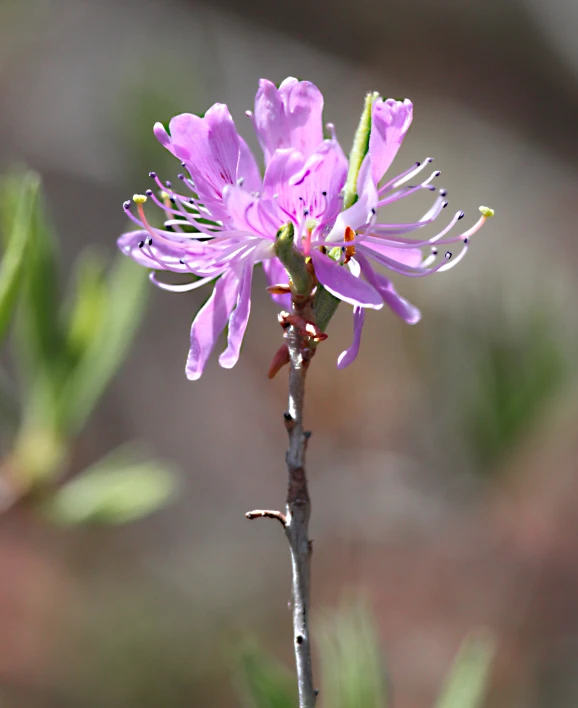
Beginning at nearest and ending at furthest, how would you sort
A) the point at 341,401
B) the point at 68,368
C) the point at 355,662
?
the point at 355,662, the point at 68,368, the point at 341,401

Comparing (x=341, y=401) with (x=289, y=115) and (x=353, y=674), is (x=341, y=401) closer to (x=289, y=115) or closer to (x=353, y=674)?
(x=353, y=674)

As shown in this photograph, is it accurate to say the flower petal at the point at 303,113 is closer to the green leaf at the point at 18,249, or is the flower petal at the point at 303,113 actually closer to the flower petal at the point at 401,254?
the flower petal at the point at 401,254

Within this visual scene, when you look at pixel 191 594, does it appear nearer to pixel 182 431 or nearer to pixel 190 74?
pixel 182 431

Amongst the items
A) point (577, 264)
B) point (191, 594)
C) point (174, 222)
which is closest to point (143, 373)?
point (191, 594)

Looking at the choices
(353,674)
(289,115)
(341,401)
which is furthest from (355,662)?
(341,401)

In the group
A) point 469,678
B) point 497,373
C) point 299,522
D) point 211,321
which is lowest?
point 469,678

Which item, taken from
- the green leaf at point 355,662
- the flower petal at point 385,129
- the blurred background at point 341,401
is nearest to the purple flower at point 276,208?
the flower petal at point 385,129
